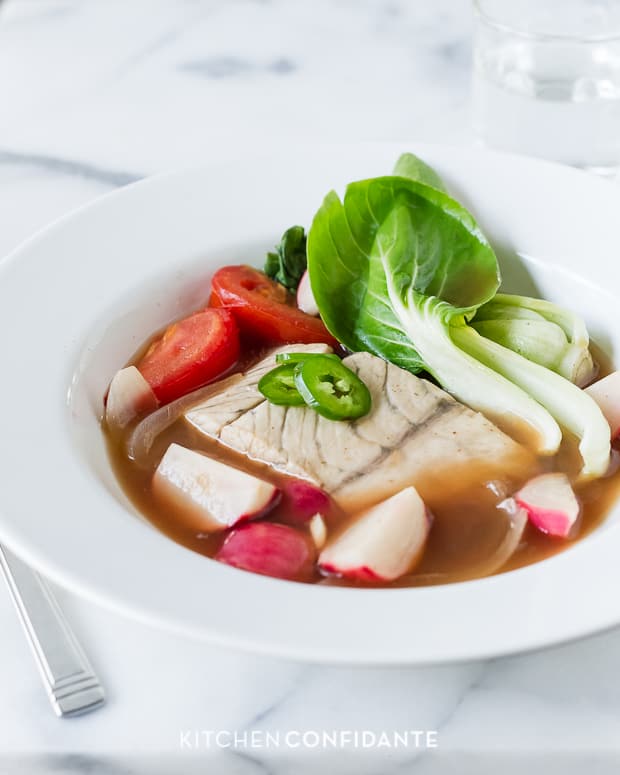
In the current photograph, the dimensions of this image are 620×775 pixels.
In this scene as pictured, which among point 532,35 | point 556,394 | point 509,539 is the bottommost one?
point 509,539

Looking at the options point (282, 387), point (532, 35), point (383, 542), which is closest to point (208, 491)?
point (282, 387)

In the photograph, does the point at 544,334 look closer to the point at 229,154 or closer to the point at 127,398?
the point at 127,398

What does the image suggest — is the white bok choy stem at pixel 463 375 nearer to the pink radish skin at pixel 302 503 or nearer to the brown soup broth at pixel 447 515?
the brown soup broth at pixel 447 515

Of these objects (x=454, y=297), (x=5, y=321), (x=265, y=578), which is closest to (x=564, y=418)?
(x=454, y=297)

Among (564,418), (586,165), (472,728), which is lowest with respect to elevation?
(472,728)

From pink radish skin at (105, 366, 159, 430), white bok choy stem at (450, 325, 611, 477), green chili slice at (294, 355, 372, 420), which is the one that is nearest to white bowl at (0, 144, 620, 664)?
pink radish skin at (105, 366, 159, 430)

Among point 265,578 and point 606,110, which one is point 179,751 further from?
point 606,110
